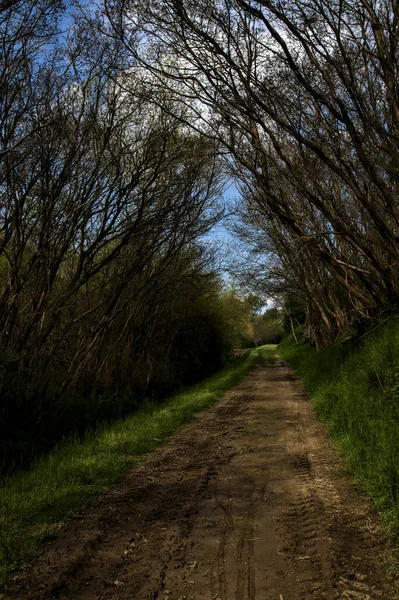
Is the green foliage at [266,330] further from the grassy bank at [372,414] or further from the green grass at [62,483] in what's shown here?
the green grass at [62,483]

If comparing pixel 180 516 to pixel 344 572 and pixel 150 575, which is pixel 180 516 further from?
pixel 344 572

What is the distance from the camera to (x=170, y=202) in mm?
11328

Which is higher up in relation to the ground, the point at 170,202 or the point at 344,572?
the point at 170,202

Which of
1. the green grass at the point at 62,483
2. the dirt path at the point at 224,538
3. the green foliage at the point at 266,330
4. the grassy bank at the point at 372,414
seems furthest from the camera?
the green foliage at the point at 266,330

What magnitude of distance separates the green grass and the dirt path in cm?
19

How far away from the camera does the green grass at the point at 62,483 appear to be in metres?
3.48

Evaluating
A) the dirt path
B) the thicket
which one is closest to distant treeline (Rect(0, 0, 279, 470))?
the thicket

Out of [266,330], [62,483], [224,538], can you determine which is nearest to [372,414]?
[224,538]

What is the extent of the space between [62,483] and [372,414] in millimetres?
4099

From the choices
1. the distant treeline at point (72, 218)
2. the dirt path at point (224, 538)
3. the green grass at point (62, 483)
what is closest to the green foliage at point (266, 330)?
the distant treeline at point (72, 218)

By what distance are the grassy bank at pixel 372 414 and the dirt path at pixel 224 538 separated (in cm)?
21

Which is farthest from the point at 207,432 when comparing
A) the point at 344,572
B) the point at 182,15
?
the point at 182,15

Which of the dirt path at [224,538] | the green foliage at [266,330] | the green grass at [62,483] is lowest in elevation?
the dirt path at [224,538]

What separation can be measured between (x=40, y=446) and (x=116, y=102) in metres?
6.85
